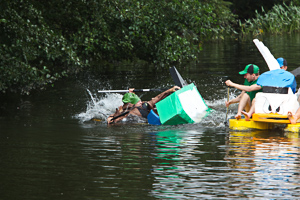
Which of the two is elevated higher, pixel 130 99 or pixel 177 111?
pixel 130 99

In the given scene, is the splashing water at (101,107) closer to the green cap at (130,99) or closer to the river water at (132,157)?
the river water at (132,157)

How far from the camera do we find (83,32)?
15.1 m

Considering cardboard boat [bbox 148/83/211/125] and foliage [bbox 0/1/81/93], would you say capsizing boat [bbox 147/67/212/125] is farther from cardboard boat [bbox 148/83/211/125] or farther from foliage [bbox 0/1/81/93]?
foliage [bbox 0/1/81/93]

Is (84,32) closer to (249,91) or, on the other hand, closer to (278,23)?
(249,91)

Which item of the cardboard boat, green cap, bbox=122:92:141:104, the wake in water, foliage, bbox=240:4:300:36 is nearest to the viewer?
the cardboard boat

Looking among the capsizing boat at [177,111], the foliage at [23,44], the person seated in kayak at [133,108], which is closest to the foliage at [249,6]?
the foliage at [23,44]

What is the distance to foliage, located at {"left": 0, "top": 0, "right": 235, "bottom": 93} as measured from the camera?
1288 cm

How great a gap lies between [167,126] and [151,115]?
1.49 ft

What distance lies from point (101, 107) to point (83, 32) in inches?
83.0

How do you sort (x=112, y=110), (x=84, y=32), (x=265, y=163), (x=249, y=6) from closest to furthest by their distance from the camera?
(x=265, y=163), (x=112, y=110), (x=84, y=32), (x=249, y=6)

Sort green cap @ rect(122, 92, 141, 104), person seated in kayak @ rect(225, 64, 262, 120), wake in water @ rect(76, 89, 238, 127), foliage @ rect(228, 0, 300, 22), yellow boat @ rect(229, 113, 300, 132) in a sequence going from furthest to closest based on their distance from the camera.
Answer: foliage @ rect(228, 0, 300, 22), green cap @ rect(122, 92, 141, 104), wake in water @ rect(76, 89, 238, 127), person seated in kayak @ rect(225, 64, 262, 120), yellow boat @ rect(229, 113, 300, 132)

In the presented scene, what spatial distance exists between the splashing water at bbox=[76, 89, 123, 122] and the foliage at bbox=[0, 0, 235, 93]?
1077mm

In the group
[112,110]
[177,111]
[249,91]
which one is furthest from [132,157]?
[112,110]

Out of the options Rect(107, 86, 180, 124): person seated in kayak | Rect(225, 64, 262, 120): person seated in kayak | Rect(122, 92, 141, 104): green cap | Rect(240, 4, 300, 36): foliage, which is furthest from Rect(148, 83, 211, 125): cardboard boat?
Rect(240, 4, 300, 36): foliage
